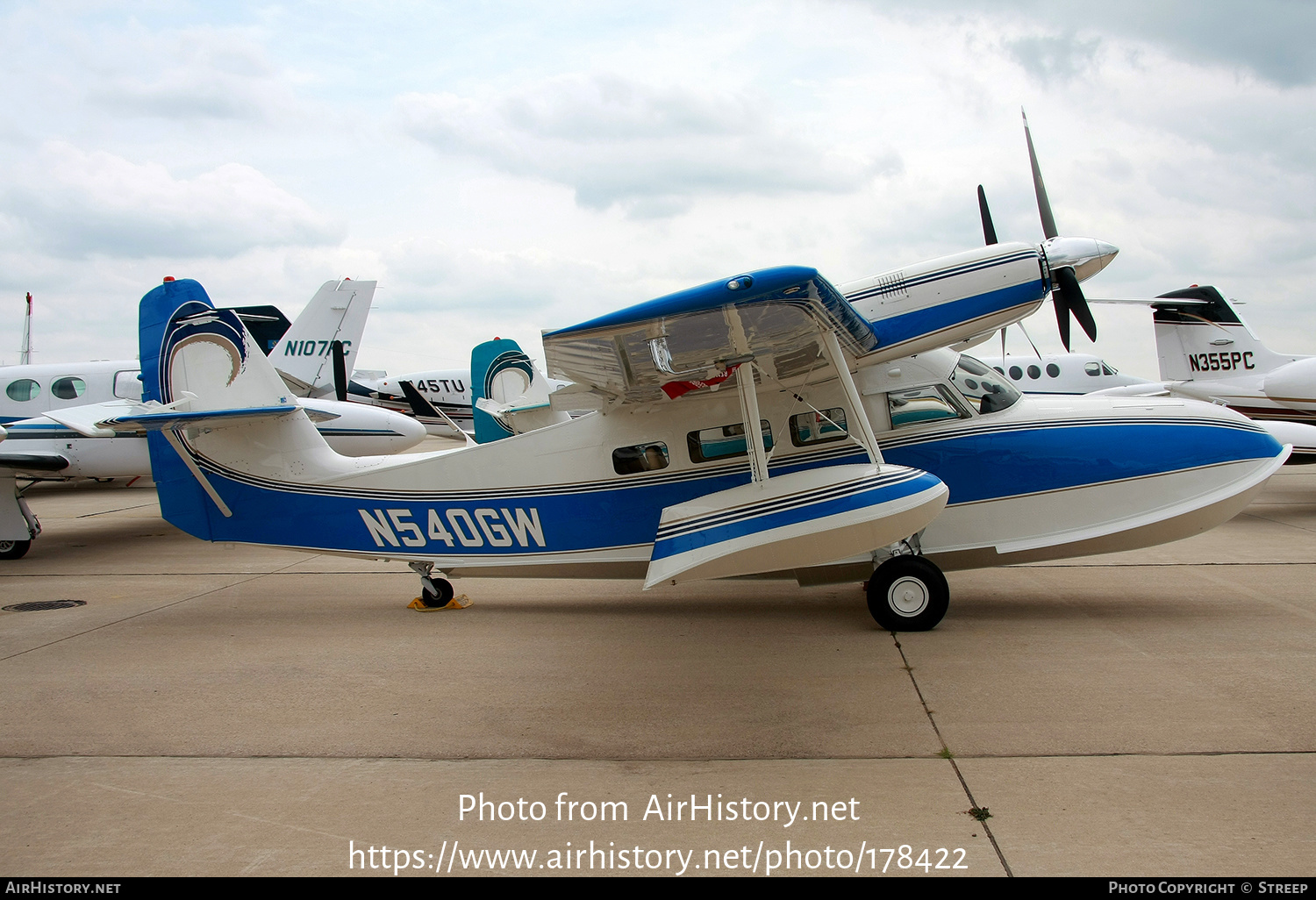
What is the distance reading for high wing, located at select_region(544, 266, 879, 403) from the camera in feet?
15.5

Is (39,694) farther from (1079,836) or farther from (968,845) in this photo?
(1079,836)

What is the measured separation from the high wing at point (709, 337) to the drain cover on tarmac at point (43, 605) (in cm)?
615

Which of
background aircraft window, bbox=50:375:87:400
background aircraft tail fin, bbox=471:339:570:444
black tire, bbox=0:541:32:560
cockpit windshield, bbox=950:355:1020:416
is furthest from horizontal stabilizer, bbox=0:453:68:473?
cockpit windshield, bbox=950:355:1020:416

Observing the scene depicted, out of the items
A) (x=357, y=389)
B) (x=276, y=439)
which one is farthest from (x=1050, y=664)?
(x=357, y=389)

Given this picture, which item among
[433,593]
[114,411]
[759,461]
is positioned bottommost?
[433,593]

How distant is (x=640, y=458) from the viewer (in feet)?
23.5

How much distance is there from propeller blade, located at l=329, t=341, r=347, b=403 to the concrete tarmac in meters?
10.2

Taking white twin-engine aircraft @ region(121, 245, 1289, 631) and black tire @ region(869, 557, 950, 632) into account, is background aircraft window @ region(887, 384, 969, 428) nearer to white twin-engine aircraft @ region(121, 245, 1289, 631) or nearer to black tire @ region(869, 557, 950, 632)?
white twin-engine aircraft @ region(121, 245, 1289, 631)

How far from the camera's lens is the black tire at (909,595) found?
6.47m

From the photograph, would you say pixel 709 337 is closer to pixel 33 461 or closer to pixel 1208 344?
pixel 33 461

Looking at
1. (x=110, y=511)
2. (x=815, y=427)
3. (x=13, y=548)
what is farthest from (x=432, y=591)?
(x=110, y=511)

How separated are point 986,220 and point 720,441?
3661mm

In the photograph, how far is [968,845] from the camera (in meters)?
3.36

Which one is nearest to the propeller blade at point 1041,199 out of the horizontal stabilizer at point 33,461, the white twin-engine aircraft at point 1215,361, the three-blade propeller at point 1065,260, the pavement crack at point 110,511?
the three-blade propeller at point 1065,260
